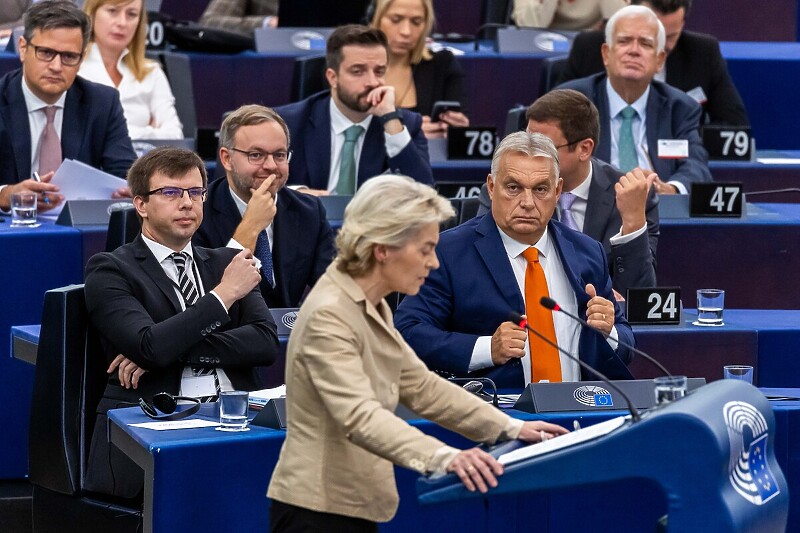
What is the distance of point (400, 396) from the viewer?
2553 mm

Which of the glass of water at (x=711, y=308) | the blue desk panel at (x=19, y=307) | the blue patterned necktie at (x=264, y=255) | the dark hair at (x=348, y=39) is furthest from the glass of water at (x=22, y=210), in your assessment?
the glass of water at (x=711, y=308)

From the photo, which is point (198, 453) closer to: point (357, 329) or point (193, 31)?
point (357, 329)

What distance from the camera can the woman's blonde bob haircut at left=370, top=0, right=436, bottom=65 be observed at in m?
6.11

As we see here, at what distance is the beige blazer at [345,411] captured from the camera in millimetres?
2320

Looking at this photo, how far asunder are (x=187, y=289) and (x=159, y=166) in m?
0.31

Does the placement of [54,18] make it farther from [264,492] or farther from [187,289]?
[264,492]

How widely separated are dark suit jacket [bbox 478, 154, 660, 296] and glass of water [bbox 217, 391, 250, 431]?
134 cm

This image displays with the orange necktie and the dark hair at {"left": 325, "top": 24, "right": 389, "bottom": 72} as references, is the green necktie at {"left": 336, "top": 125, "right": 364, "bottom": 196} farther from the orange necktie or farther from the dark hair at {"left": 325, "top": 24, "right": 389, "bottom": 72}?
the orange necktie

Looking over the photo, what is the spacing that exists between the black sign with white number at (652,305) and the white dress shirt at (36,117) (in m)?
2.03

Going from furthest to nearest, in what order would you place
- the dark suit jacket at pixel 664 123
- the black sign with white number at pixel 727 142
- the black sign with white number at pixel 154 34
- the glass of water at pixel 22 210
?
the black sign with white number at pixel 154 34, the black sign with white number at pixel 727 142, the dark suit jacket at pixel 664 123, the glass of water at pixel 22 210

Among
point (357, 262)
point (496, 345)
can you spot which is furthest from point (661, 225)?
point (357, 262)

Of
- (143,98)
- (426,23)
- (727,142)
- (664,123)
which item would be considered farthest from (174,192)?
(727,142)

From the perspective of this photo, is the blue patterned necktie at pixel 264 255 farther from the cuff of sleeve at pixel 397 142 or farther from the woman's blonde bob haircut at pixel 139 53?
the woman's blonde bob haircut at pixel 139 53

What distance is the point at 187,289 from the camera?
3.48 metres
